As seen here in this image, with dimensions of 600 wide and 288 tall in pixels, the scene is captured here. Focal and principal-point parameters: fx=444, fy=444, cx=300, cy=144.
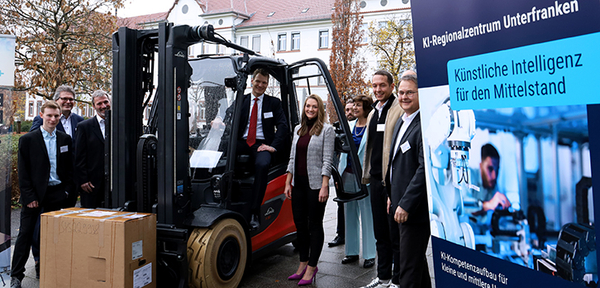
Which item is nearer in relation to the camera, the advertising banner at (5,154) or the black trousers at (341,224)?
the advertising banner at (5,154)

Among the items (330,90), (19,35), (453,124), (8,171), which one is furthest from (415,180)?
(19,35)

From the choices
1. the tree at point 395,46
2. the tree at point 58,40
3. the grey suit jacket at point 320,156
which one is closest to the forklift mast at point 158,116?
the grey suit jacket at point 320,156

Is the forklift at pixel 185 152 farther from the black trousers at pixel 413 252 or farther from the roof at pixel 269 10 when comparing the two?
the roof at pixel 269 10

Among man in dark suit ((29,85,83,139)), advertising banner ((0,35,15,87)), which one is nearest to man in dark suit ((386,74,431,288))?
advertising banner ((0,35,15,87))

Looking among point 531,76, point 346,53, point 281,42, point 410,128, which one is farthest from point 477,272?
point 281,42

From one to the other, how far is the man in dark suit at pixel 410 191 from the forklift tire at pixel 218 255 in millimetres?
1569

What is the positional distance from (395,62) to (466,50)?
84.7ft

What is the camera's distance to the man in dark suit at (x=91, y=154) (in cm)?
478

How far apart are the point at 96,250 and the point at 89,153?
1.83m

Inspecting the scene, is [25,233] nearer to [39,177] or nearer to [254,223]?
[39,177]

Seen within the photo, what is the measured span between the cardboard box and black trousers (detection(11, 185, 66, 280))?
1099 millimetres

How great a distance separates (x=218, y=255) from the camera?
3.96m

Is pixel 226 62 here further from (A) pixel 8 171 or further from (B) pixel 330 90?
(A) pixel 8 171

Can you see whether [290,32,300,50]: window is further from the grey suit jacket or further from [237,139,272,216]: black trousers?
the grey suit jacket
